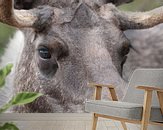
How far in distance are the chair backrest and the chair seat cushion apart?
0.30 metres

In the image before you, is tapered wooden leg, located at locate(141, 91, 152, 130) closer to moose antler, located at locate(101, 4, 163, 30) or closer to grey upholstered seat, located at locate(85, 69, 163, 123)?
grey upholstered seat, located at locate(85, 69, 163, 123)

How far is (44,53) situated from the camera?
3.47 metres

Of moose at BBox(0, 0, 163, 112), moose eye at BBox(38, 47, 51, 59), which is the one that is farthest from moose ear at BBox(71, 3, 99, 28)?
moose eye at BBox(38, 47, 51, 59)

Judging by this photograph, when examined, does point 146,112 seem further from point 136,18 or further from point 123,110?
point 136,18

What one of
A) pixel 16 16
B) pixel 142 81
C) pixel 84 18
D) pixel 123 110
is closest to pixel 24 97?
pixel 123 110

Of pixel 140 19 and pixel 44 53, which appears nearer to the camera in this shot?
pixel 44 53

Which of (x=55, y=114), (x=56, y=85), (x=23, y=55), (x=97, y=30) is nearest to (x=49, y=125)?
(x=55, y=114)

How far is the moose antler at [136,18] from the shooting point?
363 centimetres

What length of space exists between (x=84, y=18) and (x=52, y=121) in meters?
1.00

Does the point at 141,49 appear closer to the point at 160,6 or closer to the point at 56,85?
the point at 160,6

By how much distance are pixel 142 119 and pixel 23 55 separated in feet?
5.00

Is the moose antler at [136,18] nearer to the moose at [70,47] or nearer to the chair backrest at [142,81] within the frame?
the moose at [70,47]

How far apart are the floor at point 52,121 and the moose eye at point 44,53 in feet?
1.77

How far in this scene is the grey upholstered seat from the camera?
7.70 feet
